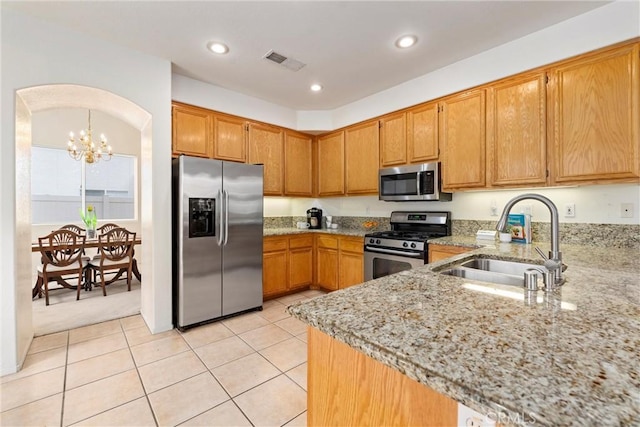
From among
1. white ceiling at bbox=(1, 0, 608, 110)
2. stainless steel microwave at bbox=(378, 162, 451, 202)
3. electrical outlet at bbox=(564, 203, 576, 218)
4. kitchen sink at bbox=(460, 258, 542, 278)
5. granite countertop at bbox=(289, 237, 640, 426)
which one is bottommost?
kitchen sink at bbox=(460, 258, 542, 278)

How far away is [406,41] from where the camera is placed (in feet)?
7.99

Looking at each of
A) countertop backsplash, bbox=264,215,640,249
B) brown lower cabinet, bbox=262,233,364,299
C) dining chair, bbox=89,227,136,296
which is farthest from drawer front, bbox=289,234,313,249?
dining chair, bbox=89,227,136,296

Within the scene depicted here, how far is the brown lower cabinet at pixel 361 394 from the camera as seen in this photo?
0.65 meters

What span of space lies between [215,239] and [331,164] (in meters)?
2.01

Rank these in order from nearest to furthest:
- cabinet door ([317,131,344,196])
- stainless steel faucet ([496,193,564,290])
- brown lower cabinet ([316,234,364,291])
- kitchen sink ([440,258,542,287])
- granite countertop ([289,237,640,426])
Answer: granite countertop ([289,237,640,426]) < stainless steel faucet ([496,193,564,290]) < kitchen sink ([440,258,542,287]) < brown lower cabinet ([316,234,364,291]) < cabinet door ([317,131,344,196])

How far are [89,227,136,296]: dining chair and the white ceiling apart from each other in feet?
8.50

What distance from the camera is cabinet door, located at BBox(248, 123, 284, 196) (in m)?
3.69

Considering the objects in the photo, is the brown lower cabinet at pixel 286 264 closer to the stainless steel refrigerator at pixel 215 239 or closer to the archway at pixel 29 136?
the stainless steel refrigerator at pixel 215 239

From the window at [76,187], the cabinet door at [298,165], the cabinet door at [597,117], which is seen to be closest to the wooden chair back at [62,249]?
the window at [76,187]

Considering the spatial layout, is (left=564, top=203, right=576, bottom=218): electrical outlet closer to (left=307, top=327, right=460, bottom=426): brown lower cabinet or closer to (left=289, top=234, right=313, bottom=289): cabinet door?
(left=307, top=327, right=460, bottom=426): brown lower cabinet

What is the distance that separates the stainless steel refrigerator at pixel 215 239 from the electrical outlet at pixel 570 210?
115 inches

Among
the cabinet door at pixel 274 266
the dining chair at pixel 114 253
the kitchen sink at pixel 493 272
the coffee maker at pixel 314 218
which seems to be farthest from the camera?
the coffee maker at pixel 314 218

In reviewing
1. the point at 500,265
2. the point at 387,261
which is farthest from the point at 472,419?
the point at 387,261

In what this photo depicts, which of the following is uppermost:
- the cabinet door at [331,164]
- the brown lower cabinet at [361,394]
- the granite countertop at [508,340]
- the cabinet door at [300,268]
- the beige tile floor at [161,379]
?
the cabinet door at [331,164]
